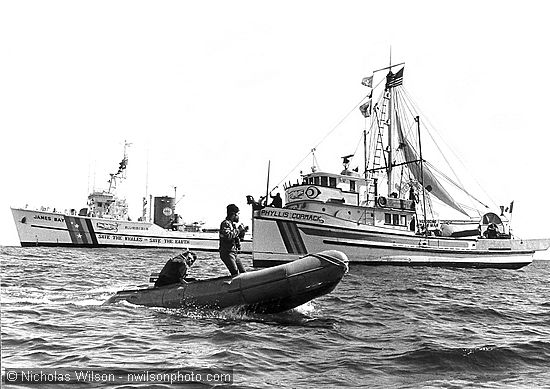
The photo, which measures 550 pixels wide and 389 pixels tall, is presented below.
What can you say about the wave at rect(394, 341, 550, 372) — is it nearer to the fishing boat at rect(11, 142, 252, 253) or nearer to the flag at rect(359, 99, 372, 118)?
the flag at rect(359, 99, 372, 118)

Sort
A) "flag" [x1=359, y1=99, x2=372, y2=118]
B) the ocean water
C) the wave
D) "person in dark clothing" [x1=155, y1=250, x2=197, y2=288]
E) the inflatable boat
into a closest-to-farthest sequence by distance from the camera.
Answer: the ocean water
the wave
the inflatable boat
"person in dark clothing" [x1=155, y1=250, x2=197, y2=288]
"flag" [x1=359, y1=99, x2=372, y2=118]

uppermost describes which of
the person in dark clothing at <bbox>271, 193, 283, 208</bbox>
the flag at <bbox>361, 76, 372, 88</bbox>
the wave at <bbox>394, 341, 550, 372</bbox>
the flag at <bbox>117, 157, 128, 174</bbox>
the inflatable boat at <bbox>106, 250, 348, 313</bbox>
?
the flag at <bbox>361, 76, 372, 88</bbox>

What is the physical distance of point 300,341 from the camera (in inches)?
353

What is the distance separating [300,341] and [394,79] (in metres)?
32.7

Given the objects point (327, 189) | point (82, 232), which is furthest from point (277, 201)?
point (82, 232)

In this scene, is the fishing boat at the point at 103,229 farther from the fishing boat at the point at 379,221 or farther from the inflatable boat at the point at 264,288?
the inflatable boat at the point at 264,288

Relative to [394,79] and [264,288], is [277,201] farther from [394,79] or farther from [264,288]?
[264,288]

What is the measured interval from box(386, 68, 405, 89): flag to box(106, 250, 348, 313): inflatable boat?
2918 centimetres

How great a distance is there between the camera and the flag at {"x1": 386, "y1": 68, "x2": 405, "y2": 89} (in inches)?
1515

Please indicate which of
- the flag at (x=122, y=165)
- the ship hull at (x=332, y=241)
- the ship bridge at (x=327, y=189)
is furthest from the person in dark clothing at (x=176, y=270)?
the flag at (x=122, y=165)

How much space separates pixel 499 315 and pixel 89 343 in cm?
951

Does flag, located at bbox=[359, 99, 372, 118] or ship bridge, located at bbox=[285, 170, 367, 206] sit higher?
flag, located at bbox=[359, 99, 372, 118]

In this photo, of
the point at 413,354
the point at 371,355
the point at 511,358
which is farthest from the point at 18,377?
the point at 511,358

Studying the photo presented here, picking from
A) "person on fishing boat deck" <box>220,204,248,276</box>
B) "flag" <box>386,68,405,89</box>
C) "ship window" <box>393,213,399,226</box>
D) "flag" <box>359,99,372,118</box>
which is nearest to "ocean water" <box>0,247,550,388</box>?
"person on fishing boat deck" <box>220,204,248,276</box>
